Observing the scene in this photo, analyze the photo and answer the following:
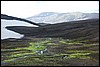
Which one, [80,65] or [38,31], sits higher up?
[80,65]

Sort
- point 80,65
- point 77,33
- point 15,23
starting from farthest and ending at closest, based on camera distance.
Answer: point 15,23 < point 77,33 < point 80,65

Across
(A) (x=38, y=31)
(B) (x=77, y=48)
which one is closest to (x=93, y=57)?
(B) (x=77, y=48)

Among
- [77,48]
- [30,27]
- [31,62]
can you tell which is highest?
[31,62]

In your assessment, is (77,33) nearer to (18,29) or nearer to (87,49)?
(18,29)

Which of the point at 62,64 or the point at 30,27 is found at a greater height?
the point at 62,64

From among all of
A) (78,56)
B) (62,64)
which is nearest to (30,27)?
(78,56)

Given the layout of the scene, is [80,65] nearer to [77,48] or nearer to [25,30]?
[77,48]

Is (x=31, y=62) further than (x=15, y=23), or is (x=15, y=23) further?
(x=15, y=23)

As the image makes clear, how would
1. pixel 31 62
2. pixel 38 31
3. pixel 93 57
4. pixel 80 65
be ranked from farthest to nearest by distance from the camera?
pixel 38 31
pixel 93 57
pixel 31 62
pixel 80 65

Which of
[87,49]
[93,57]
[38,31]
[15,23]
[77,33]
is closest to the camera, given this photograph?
[93,57]
